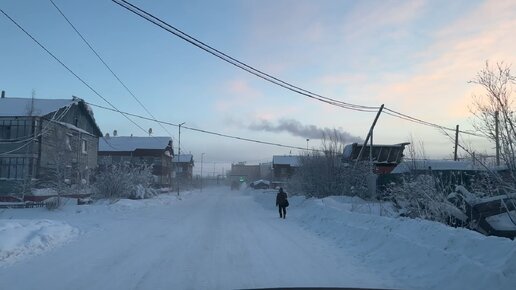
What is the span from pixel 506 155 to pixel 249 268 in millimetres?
5786

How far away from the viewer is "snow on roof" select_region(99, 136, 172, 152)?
8125 cm

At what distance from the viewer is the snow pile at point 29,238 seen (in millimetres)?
11453

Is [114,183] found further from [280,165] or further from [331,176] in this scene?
[280,165]

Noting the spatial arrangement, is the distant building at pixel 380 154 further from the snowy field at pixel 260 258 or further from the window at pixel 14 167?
the window at pixel 14 167

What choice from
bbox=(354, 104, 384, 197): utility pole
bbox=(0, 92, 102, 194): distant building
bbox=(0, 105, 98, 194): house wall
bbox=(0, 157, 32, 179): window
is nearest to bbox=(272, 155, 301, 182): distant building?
bbox=(0, 92, 102, 194): distant building

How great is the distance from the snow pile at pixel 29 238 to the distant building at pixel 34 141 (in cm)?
2124

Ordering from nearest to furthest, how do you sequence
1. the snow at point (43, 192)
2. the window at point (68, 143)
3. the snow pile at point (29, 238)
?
the snow pile at point (29, 238)
the snow at point (43, 192)
the window at point (68, 143)

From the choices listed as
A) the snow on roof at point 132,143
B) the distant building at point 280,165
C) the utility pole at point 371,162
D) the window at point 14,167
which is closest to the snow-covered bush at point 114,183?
the window at point 14,167

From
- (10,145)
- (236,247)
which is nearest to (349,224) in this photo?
(236,247)

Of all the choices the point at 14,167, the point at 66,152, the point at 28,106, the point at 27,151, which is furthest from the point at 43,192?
the point at 28,106

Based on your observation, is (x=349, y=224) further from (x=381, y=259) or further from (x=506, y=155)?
(x=506, y=155)

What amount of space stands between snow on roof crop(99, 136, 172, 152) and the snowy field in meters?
65.5

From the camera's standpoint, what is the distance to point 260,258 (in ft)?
36.6

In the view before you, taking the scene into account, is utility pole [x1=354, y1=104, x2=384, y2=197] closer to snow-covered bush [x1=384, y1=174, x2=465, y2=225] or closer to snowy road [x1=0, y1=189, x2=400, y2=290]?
snow-covered bush [x1=384, y1=174, x2=465, y2=225]
